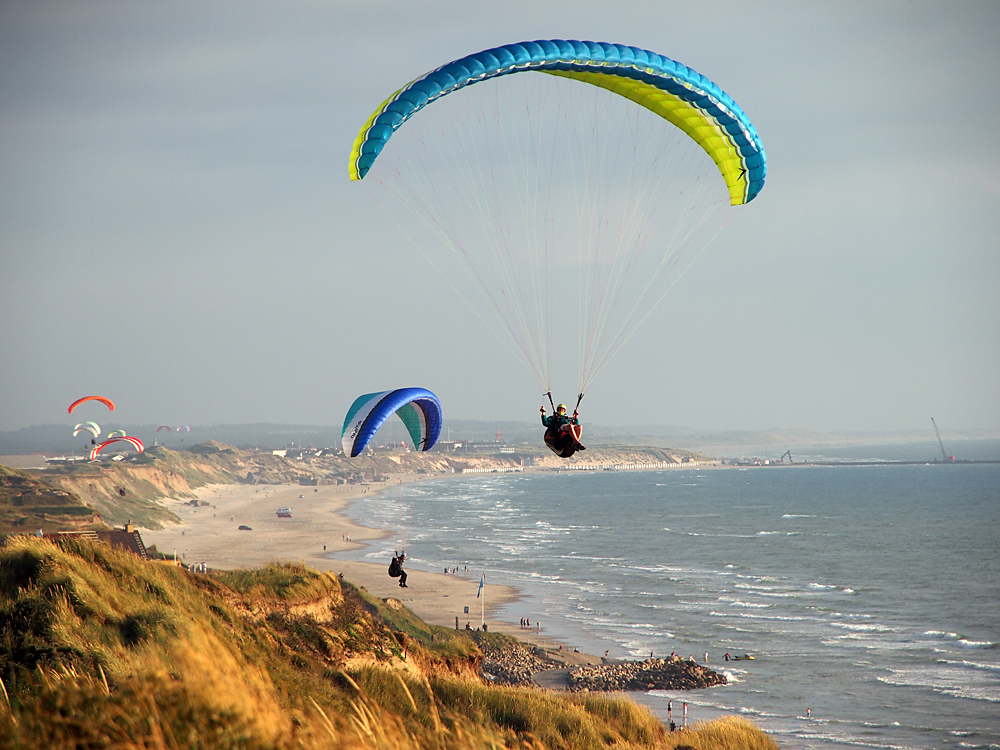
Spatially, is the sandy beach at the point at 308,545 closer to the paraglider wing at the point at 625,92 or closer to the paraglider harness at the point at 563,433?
the paraglider harness at the point at 563,433

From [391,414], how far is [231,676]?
47.7 feet

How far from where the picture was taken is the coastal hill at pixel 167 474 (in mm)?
47188

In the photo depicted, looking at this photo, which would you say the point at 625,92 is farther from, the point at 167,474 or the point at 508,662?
the point at 167,474

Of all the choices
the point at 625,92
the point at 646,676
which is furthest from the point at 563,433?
the point at 646,676

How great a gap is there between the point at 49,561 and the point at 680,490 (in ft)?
414

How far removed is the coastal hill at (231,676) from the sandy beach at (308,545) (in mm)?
4333

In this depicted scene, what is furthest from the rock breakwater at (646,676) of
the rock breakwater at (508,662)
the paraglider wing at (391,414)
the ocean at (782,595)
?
the paraglider wing at (391,414)

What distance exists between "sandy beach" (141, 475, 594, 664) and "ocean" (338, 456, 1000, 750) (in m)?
1.59

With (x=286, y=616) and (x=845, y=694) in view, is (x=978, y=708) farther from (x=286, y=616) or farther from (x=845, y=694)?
(x=286, y=616)

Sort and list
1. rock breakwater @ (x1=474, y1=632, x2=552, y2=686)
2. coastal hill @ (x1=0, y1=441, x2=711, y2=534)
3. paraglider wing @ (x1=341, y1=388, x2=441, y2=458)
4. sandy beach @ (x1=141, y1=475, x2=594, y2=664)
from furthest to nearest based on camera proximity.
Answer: coastal hill @ (x1=0, y1=441, x2=711, y2=534), sandy beach @ (x1=141, y1=475, x2=594, y2=664), rock breakwater @ (x1=474, y1=632, x2=552, y2=686), paraglider wing @ (x1=341, y1=388, x2=441, y2=458)

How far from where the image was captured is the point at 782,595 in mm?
41594

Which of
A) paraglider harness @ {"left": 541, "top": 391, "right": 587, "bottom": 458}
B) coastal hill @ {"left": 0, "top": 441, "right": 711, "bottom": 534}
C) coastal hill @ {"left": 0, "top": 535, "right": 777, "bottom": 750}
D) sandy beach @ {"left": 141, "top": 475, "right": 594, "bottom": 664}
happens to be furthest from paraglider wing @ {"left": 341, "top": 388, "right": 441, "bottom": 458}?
coastal hill @ {"left": 0, "top": 441, "right": 711, "bottom": 534}

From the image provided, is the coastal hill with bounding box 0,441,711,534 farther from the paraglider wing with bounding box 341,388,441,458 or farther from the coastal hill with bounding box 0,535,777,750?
Answer: the coastal hill with bounding box 0,535,777,750

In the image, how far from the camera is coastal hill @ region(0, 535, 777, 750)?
4262 millimetres
